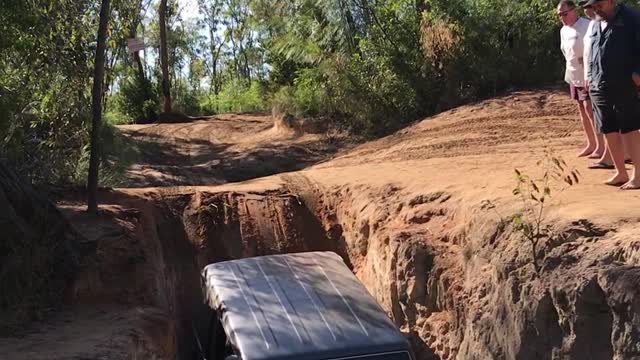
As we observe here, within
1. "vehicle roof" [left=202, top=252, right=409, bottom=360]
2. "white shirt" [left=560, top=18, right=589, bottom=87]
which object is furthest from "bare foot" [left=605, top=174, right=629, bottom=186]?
"vehicle roof" [left=202, top=252, right=409, bottom=360]

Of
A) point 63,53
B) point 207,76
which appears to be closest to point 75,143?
point 63,53

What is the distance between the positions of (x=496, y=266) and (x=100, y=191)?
6553 mm

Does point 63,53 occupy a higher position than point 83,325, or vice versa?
point 63,53

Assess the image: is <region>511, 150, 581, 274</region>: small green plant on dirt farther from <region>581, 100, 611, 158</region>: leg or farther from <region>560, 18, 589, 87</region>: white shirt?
<region>560, 18, 589, 87</region>: white shirt

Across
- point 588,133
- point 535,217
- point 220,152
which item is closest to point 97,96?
point 535,217

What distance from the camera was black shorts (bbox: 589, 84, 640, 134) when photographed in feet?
21.5

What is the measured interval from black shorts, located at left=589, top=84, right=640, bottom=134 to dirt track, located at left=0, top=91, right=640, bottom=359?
1.91 ft

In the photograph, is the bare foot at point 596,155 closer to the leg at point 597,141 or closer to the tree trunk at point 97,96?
the leg at point 597,141

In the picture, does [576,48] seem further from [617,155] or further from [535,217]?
[535,217]

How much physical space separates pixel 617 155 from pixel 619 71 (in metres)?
0.79

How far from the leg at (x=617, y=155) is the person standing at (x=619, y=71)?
73 mm

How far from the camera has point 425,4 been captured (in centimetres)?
1642

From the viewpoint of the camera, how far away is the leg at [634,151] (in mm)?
6535

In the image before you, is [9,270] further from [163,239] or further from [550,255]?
[550,255]
